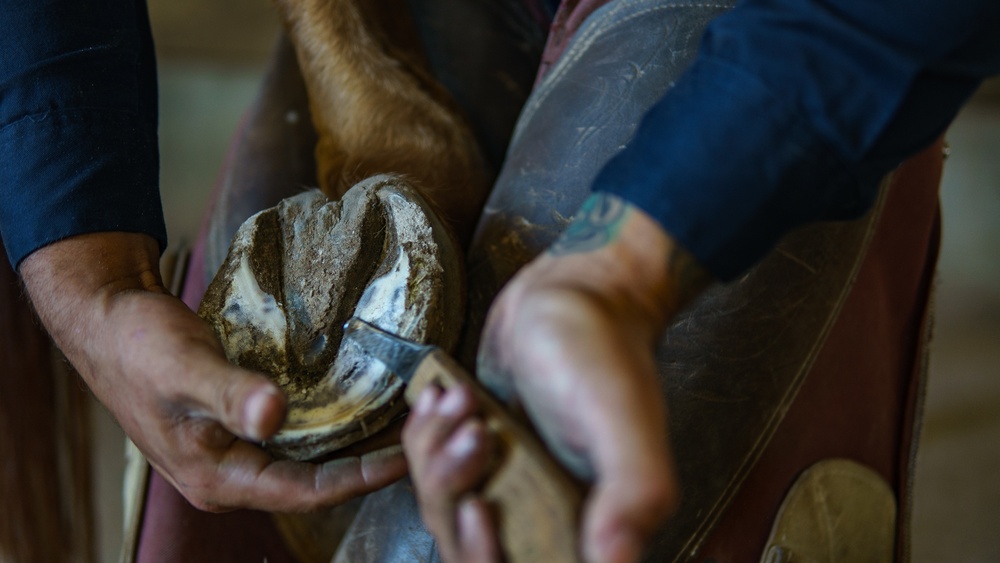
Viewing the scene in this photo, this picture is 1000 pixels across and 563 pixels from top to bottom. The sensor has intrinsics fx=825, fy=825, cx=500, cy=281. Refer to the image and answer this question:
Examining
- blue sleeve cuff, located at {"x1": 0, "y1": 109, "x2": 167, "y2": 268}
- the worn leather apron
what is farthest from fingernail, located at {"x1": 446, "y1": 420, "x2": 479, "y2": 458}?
blue sleeve cuff, located at {"x1": 0, "y1": 109, "x2": 167, "y2": 268}

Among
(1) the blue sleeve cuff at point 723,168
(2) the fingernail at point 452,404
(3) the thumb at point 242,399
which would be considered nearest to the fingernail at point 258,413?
(3) the thumb at point 242,399

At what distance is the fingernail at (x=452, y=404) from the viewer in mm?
382

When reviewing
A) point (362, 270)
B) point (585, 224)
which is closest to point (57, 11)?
point (362, 270)

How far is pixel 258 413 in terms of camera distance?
0.43m

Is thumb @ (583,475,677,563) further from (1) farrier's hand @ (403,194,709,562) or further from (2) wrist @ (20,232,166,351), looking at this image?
(2) wrist @ (20,232,166,351)

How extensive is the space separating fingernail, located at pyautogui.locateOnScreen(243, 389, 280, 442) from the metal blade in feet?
0.23

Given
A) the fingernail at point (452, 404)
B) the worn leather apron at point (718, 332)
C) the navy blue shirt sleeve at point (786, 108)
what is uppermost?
the navy blue shirt sleeve at point (786, 108)

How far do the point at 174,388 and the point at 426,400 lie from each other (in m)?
0.19

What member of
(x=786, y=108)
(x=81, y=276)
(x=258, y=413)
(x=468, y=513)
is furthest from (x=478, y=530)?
(x=81, y=276)

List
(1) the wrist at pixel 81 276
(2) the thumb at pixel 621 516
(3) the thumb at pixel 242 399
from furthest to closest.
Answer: (1) the wrist at pixel 81 276
(3) the thumb at pixel 242 399
(2) the thumb at pixel 621 516

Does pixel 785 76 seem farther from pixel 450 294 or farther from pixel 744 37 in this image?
pixel 450 294

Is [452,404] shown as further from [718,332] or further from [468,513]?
[718,332]

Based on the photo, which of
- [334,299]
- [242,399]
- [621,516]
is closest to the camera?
[621,516]

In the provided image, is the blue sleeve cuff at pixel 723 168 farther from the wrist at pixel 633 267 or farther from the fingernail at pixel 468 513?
the fingernail at pixel 468 513
